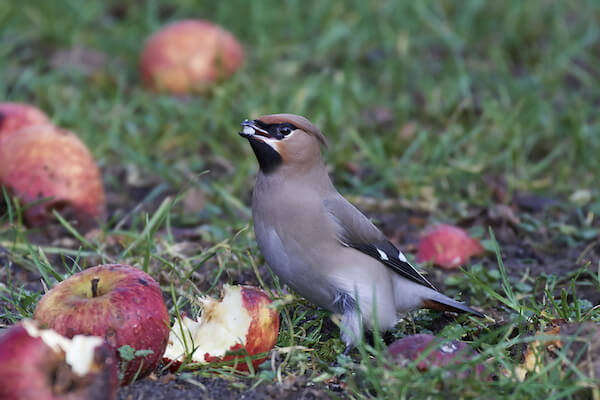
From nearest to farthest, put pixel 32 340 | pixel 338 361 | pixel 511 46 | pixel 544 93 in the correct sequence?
pixel 32 340
pixel 338 361
pixel 544 93
pixel 511 46

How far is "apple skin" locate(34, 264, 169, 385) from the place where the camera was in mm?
2939

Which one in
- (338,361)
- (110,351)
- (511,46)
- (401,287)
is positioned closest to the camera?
(110,351)

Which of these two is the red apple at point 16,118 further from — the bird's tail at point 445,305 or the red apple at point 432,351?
the red apple at point 432,351

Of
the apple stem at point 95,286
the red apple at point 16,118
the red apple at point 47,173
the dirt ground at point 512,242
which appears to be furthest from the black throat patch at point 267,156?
the red apple at point 16,118

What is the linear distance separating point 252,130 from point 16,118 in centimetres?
212

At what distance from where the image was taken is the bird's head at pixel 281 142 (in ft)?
12.3

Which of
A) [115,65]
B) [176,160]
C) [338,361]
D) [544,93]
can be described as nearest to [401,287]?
[338,361]

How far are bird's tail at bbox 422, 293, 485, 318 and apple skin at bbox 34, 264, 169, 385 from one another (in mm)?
1268

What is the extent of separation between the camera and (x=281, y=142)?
3.77 metres

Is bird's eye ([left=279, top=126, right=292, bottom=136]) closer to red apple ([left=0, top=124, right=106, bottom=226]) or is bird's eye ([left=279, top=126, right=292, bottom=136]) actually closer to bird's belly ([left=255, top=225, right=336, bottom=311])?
bird's belly ([left=255, top=225, right=336, bottom=311])

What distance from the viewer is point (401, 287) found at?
3850 millimetres

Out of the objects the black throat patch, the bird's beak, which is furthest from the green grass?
the bird's beak

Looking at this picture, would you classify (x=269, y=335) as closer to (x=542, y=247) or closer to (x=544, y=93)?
(x=542, y=247)

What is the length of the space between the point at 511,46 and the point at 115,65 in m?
3.55
